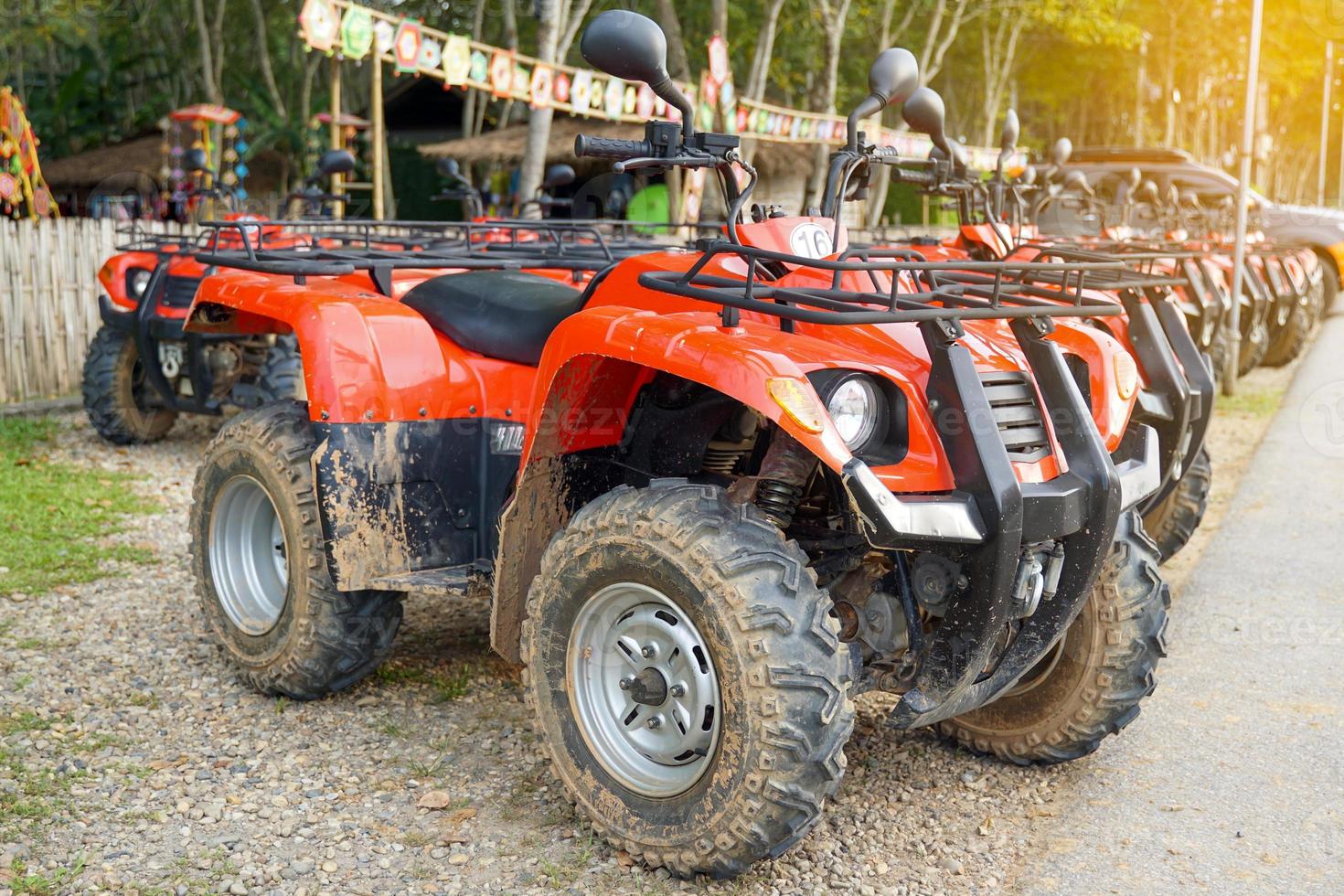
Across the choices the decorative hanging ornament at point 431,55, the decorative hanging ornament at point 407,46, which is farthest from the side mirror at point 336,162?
the decorative hanging ornament at point 431,55

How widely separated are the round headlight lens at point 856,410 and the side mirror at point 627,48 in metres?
0.83

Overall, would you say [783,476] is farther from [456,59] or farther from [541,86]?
[541,86]

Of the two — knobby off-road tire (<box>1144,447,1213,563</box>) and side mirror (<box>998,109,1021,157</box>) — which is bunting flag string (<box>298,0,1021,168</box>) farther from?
knobby off-road tire (<box>1144,447,1213,563</box>)

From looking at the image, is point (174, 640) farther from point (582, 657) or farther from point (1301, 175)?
point (1301, 175)

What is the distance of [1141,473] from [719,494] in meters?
1.20

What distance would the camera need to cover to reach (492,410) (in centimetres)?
422

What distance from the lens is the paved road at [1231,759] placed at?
3.35 metres

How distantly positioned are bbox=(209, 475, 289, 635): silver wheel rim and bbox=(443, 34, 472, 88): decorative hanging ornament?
24.7 feet

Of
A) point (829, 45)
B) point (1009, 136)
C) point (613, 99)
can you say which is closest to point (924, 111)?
point (1009, 136)

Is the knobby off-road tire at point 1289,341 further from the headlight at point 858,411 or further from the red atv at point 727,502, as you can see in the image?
the headlight at point 858,411

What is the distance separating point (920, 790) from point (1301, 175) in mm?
79132

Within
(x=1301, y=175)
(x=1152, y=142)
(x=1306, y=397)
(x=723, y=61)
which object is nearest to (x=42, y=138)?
(x=723, y=61)

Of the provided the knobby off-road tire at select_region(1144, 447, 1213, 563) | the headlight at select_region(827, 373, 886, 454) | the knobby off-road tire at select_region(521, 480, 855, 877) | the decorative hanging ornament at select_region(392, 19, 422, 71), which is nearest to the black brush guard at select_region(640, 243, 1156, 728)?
the headlight at select_region(827, 373, 886, 454)

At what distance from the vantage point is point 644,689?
3.21 m
